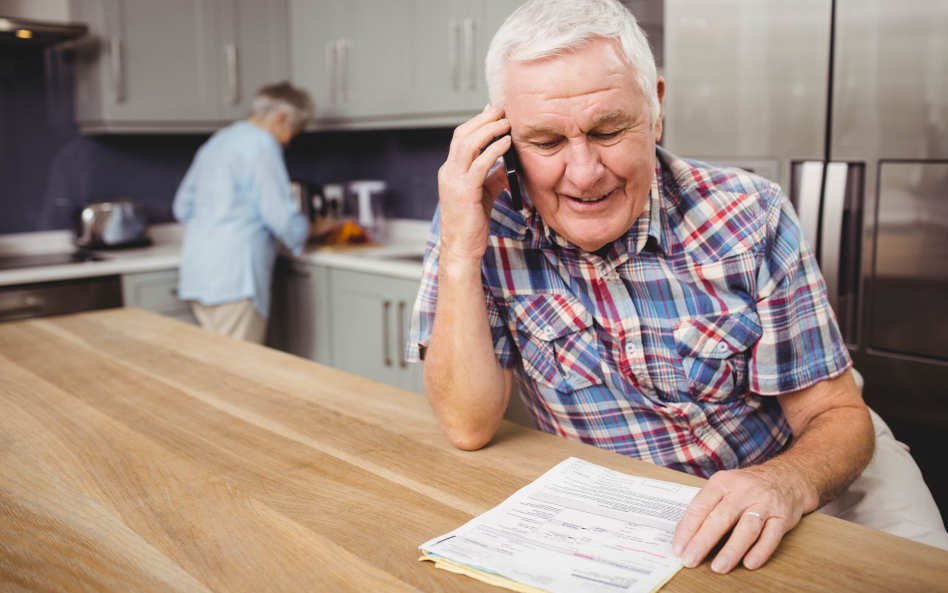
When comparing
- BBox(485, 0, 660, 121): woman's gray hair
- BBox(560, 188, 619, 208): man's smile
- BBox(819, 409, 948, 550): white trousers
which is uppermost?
BBox(485, 0, 660, 121): woman's gray hair

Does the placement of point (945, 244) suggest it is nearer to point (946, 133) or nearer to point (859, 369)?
point (946, 133)

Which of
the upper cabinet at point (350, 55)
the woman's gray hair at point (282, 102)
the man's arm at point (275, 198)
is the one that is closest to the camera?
the man's arm at point (275, 198)

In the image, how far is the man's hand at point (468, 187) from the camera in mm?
1120

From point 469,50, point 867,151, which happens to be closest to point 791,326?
point 867,151

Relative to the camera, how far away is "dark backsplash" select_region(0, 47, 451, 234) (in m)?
3.42

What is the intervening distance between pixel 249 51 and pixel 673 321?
10.4ft

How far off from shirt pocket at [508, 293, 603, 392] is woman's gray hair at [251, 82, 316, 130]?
2.34 meters

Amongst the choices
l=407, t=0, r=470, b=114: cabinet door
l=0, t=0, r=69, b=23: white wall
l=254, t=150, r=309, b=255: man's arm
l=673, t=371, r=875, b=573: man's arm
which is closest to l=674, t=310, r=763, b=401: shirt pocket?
l=673, t=371, r=875, b=573: man's arm

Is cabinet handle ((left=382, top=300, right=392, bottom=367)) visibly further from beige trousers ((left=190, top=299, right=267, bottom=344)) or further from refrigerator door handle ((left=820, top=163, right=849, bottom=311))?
refrigerator door handle ((left=820, top=163, right=849, bottom=311))

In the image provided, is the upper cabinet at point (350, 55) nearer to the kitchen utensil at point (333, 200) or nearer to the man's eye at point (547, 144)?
the kitchen utensil at point (333, 200)

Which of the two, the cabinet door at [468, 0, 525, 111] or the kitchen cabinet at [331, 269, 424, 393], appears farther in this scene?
the kitchen cabinet at [331, 269, 424, 393]

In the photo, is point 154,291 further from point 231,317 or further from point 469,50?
point 469,50

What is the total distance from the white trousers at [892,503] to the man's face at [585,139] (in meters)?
0.51

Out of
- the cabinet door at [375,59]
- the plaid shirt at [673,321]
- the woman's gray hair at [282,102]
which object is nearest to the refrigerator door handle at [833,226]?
the plaid shirt at [673,321]
